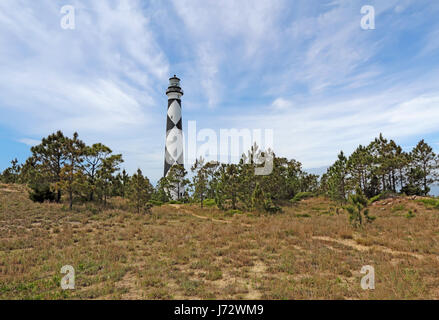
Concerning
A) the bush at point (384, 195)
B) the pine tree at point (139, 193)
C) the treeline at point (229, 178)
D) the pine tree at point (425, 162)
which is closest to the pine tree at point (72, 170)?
the treeline at point (229, 178)

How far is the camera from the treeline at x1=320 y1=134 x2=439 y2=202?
36.8 metres

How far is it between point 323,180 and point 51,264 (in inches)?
1954

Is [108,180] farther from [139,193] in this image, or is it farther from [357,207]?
[357,207]

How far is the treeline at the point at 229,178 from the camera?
27.0 m

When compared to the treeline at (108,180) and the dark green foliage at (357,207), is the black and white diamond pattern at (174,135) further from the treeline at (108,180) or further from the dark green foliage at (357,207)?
the dark green foliage at (357,207)

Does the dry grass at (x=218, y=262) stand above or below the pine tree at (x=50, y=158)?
below

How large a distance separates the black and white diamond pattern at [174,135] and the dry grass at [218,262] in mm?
28678

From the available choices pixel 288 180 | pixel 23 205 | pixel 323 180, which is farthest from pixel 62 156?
pixel 323 180

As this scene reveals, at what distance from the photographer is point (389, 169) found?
38375 mm

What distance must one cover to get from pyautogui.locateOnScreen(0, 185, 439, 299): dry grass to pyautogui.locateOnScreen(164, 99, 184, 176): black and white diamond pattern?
28678mm

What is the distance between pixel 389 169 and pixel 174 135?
1572 inches

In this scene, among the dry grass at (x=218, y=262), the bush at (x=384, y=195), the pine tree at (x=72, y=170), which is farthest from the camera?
the bush at (x=384, y=195)
